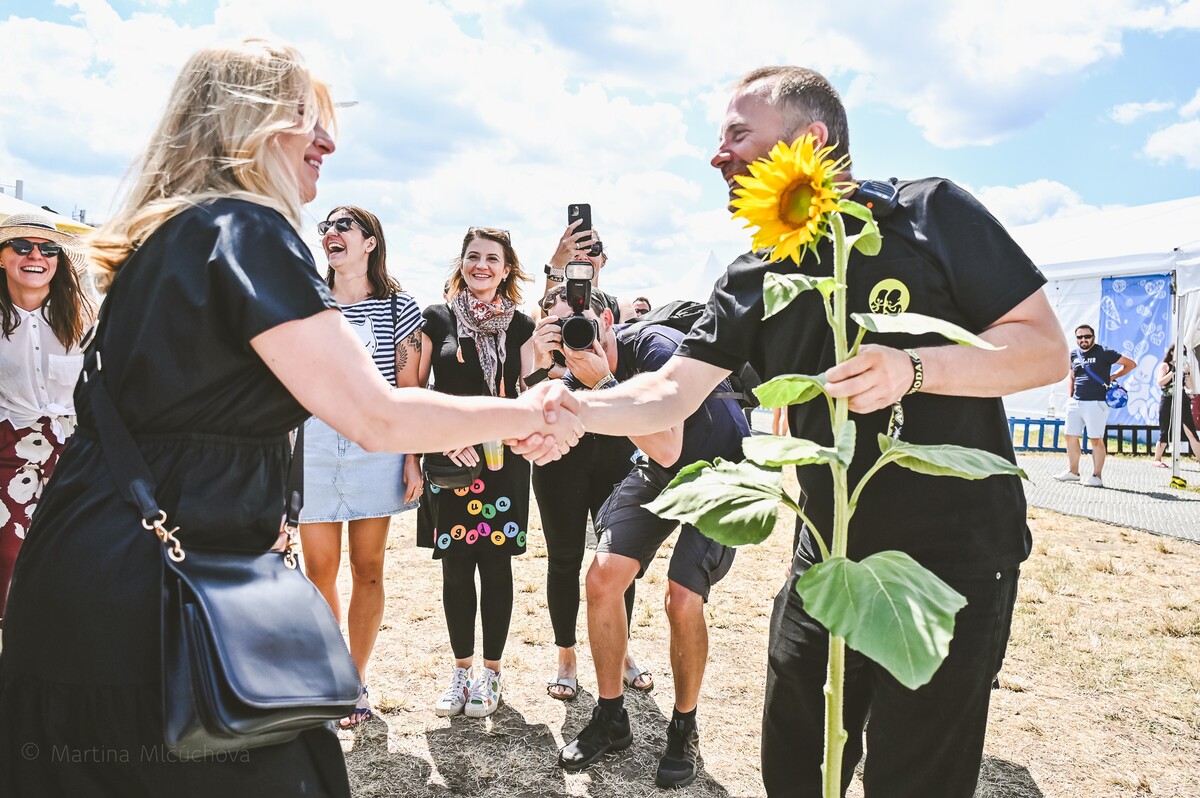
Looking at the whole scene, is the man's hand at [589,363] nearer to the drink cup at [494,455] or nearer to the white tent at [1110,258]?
the drink cup at [494,455]

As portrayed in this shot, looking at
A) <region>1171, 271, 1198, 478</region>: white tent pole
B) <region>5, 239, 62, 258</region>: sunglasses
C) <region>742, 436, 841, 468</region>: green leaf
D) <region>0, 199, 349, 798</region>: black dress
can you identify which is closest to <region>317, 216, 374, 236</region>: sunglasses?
<region>5, 239, 62, 258</region>: sunglasses

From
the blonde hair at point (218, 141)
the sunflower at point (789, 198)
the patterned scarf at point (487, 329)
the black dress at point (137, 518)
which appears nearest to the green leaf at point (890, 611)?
the sunflower at point (789, 198)

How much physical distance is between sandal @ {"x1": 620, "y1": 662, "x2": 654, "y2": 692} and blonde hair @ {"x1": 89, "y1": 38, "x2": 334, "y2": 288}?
336 centimetres

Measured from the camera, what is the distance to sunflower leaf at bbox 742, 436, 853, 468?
1147 millimetres

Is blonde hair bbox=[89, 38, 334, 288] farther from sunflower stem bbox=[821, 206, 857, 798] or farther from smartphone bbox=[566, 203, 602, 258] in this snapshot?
smartphone bbox=[566, 203, 602, 258]

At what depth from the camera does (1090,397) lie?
10.9 m

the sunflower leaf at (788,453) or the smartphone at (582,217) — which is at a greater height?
the smartphone at (582,217)

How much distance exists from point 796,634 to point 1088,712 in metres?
2.96

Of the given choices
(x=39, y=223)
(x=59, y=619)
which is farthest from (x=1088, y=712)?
(x=39, y=223)

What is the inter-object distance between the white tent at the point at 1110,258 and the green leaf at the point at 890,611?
39.8 feet

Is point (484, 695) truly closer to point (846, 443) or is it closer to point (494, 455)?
point (494, 455)

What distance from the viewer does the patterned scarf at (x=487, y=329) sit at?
4172 millimetres

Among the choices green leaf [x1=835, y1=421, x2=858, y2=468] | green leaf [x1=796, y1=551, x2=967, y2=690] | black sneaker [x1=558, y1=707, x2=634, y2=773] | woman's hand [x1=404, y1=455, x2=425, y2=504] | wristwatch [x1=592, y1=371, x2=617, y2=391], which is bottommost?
black sneaker [x1=558, y1=707, x2=634, y2=773]

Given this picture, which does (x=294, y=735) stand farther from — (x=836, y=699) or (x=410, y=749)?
(x=410, y=749)
